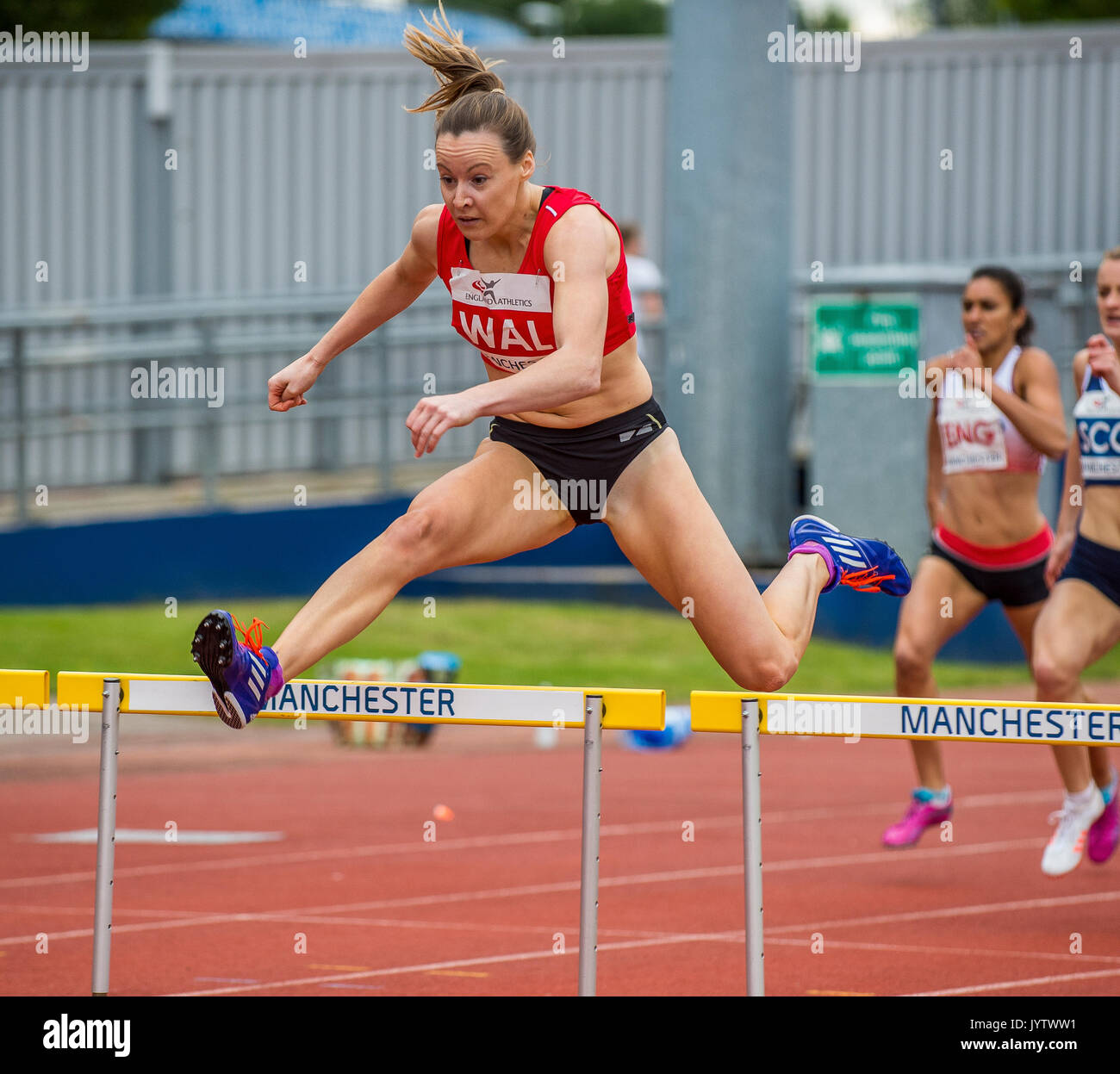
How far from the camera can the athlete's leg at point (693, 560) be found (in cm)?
552

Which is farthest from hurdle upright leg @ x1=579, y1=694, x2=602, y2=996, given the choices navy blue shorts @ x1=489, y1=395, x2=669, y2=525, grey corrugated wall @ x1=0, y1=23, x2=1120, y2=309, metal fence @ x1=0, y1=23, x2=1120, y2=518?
grey corrugated wall @ x1=0, y1=23, x2=1120, y2=309

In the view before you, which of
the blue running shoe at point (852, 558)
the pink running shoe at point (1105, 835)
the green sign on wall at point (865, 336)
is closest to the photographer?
the blue running shoe at point (852, 558)

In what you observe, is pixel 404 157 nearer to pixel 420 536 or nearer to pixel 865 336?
pixel 865 336

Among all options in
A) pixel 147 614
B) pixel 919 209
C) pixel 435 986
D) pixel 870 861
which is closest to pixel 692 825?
pixel 870 861

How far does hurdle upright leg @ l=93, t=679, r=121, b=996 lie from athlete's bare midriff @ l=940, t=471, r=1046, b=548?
4.37m

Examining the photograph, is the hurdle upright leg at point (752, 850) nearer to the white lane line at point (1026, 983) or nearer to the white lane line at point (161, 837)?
the white lane line at point (1026, 983)

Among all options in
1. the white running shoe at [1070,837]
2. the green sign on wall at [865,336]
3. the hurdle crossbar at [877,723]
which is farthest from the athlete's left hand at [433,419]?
the green sign on wall at [865,336]

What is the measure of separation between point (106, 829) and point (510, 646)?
376 inches

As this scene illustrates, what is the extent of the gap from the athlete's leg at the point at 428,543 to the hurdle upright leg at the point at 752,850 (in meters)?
0.90

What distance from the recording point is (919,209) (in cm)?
1892

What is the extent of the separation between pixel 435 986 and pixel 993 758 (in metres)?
6.84

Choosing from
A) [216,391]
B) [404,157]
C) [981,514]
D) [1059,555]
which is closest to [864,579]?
Result: [1059,555]

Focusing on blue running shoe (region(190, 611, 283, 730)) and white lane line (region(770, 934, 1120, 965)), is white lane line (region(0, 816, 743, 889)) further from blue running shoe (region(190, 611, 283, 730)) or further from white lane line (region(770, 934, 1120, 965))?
blue running shoe (region(190, 611, 283, 730))
